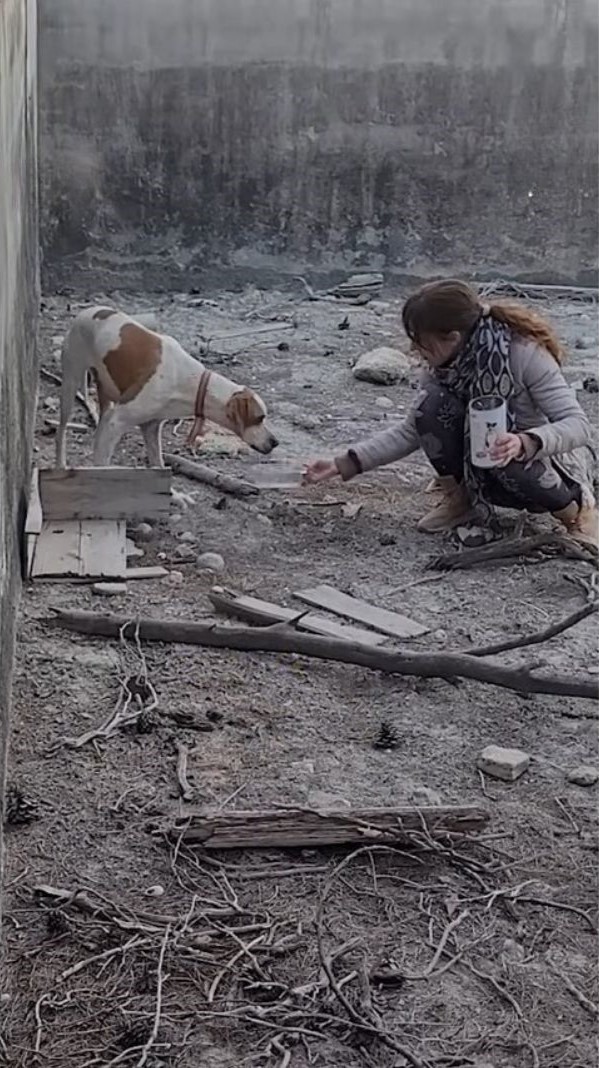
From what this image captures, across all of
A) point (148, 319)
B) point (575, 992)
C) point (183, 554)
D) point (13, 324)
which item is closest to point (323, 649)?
point (183, 554)

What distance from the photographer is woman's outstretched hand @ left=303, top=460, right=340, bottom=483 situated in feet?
14.9

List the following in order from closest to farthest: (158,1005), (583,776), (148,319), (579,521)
Result: (158,1005) < (583,776) < (579,521) < (148,319)

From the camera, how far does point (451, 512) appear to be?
470cm

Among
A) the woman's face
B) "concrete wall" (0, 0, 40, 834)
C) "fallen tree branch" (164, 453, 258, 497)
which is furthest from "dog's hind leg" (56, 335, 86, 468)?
the woman's face

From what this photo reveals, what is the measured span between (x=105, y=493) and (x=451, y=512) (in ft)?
3.91

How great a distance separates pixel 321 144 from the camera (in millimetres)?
9070

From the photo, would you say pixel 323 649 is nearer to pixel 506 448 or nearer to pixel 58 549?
pixel 506 448

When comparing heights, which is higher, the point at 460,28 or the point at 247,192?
the point at 460,28

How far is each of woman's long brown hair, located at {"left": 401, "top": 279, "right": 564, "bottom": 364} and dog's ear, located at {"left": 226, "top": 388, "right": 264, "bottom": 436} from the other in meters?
0.93

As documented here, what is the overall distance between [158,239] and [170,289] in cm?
35

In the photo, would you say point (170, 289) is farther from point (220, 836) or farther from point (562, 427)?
point (220, 836)

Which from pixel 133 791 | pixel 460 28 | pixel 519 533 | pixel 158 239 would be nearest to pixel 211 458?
pixel 519 533

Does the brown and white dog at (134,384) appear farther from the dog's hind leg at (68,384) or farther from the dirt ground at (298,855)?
the dirt ground at (298,855)

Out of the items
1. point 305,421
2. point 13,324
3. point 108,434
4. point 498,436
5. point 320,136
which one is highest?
point 320,136
